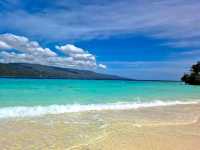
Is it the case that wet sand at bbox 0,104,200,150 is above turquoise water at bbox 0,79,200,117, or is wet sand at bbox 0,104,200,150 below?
below

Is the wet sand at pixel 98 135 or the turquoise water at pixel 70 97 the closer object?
the wet sand at pixel 98 135

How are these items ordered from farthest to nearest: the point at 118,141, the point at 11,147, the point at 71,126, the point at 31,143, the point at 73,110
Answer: the point at 73,110 → the point at 71,126 → the point at 118,141 → the point at 31,143 → the point at 11,147

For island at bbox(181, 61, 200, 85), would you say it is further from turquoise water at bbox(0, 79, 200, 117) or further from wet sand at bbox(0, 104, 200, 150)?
wet sand at bbox(0, 104, 200, 150)

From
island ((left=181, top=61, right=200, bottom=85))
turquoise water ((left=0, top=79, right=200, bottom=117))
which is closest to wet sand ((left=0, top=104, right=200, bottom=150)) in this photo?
turquoise water ((left=0, top=79, right=200, bottom=117))

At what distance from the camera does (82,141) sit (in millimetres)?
6141

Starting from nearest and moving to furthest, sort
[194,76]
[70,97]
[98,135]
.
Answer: [98,135]
[70,97]
[194,76]

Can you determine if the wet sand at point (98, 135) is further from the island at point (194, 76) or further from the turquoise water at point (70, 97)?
the island at point (194, 76)

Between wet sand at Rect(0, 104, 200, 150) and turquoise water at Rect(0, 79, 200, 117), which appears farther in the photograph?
turquoise water at Rect(0, 79, 200, 117)

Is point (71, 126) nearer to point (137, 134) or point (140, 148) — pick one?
point (137, 134)

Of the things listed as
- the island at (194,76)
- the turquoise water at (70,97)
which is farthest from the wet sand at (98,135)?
the island at (194,76)

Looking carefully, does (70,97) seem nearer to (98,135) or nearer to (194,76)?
(98,135)

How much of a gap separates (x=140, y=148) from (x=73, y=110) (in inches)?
271

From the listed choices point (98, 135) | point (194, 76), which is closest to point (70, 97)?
point (98, 135)

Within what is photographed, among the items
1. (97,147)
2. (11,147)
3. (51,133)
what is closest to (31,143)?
Answer: (11,147)
